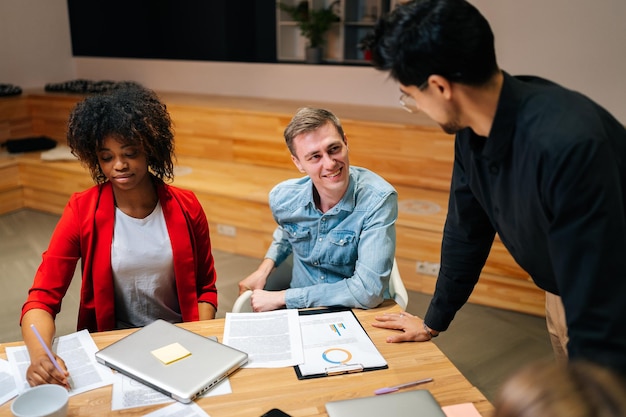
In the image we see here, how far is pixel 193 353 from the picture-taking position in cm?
137

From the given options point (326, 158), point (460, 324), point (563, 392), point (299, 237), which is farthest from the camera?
point (460, 324)

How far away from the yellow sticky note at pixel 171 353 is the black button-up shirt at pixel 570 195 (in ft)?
2.62

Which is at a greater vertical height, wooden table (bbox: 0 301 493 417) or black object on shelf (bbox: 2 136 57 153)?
wooden table (bbox: 0 301 493 417)

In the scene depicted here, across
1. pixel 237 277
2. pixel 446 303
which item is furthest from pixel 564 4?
pixel 446 303

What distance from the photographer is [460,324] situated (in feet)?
9.77

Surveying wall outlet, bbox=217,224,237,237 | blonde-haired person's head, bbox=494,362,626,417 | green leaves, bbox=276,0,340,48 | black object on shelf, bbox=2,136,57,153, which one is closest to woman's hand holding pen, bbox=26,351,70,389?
blonde-haired person's head, bbox=494,362,626,417

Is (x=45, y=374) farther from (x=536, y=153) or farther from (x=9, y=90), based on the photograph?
(x=9, y=90)

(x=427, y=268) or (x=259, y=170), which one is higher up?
(x=259, y=170)

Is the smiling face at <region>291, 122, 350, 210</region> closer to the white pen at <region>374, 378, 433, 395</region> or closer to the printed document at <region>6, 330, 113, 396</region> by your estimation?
the white pen at <region>374, 378, 433, 395</region>

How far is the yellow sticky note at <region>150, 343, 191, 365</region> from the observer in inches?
53.0

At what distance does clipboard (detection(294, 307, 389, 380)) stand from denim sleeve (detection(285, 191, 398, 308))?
5cm

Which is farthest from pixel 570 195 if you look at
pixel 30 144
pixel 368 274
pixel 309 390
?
pixel 30 144

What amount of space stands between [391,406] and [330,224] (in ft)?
2.52

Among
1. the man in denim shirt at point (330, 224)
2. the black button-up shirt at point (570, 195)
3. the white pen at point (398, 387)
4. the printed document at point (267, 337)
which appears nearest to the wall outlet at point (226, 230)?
the man in denim shirt at point (330, 224)
